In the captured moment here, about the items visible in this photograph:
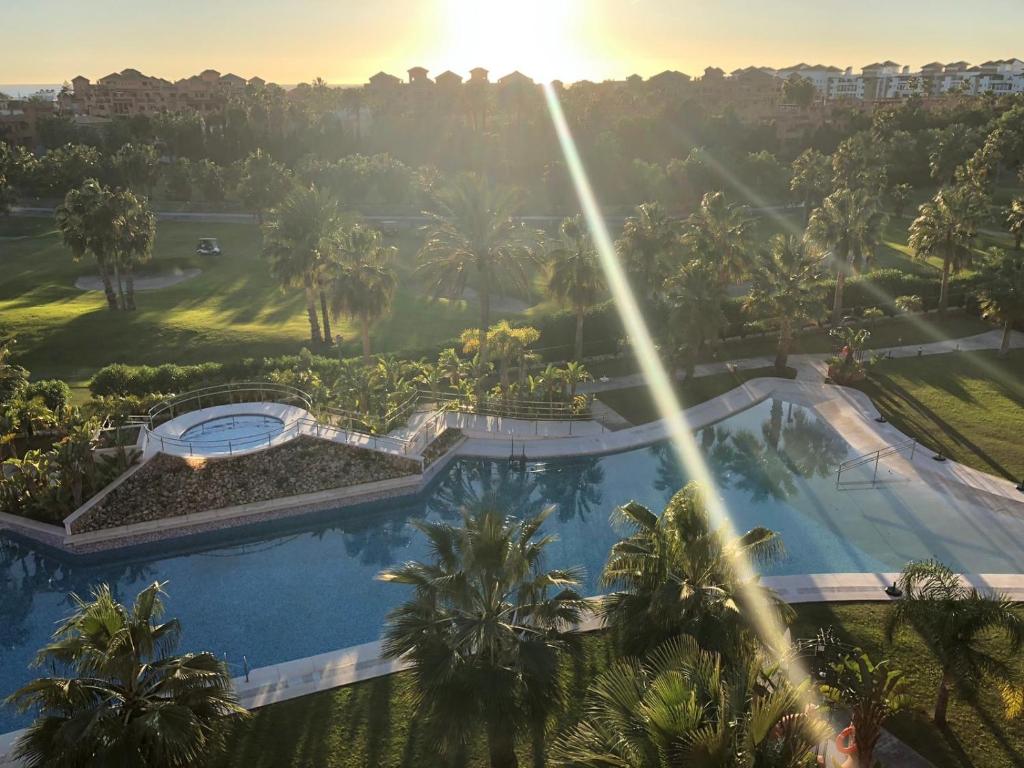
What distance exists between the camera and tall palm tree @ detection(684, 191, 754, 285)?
120 feet

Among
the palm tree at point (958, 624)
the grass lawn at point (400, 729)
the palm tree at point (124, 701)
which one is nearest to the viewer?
the palm tree at point (124, 701)

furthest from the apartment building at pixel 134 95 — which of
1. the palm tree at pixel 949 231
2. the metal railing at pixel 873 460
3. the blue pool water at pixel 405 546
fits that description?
the metal railing at pixel 873 460

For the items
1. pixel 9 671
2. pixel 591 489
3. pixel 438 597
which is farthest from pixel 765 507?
pixel 9 671

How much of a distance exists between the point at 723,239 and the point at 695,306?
8699 millimetres

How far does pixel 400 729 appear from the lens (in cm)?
1508

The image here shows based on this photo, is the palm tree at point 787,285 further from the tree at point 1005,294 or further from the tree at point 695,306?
the tree at point 1005,294

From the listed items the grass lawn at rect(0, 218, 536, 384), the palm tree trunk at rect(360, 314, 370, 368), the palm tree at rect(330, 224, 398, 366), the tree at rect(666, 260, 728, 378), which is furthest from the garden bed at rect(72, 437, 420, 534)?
the tree at rect(666, 260, 728, 378)

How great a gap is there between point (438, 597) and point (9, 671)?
496 inches

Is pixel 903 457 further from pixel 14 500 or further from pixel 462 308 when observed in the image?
pixel 14 500

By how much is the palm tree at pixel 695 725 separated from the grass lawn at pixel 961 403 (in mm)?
22570

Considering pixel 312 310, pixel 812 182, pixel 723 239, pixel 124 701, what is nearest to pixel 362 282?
pixel 312 310

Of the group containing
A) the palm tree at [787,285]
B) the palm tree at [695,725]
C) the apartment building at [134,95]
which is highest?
the apartment building at [134,95]

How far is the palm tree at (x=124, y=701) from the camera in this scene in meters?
10.5

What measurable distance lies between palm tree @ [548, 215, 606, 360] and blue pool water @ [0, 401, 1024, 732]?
28.2ft
